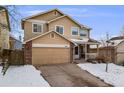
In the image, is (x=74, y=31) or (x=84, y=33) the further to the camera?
(x=84, y=33)

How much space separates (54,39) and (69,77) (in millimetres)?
5633

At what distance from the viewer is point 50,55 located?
18.7 metres

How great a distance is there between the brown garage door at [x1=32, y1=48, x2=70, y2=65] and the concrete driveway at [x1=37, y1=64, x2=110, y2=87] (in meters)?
1.85

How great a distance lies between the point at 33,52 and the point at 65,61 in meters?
2.83

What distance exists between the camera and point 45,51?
18609 millimetres

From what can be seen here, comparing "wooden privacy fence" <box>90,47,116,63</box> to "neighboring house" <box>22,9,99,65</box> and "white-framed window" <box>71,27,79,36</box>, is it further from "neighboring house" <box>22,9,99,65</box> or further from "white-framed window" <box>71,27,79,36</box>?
"white-framed window" <box>71,27,79,36</box>

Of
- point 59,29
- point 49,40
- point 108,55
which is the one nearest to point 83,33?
point 59,29

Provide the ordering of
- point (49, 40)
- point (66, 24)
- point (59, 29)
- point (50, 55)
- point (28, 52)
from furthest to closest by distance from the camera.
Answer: point (66, 24)
point (59, 29)
point (49, 40)
point (50, 55)
point (28, 52)

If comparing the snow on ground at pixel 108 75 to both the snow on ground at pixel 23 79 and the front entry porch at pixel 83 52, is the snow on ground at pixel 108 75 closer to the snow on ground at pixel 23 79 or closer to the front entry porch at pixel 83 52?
the front entry porch at pixel 83 52

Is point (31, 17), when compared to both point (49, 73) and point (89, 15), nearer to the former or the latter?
point (89, 15)

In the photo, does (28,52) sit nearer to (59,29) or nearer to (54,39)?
(54,39)

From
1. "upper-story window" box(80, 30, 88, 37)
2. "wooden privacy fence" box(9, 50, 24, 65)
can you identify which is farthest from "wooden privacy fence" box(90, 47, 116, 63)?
"wooden privacy fence" box(9, 50, 24, 65)

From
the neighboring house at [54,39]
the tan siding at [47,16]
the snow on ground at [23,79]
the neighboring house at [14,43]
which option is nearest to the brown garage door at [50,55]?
the neighboring house at [54,39]

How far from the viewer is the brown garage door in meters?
18.3
